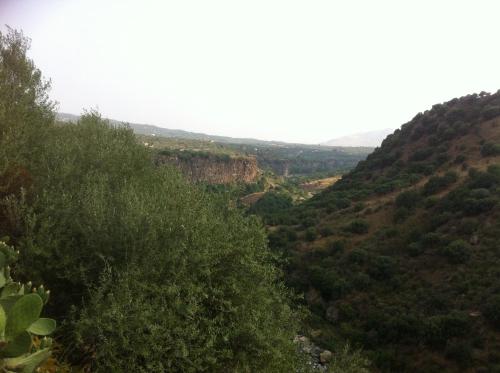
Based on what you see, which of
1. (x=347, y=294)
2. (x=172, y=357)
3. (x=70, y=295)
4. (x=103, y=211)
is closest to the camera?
(x=172, y=357)

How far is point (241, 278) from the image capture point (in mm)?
10836

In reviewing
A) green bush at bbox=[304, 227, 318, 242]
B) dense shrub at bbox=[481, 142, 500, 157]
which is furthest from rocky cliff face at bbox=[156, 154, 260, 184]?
dense shrub at bbox=[481, 142, 500, 157]

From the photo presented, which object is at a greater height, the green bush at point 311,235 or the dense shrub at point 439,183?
the dense shrub at point 439,183

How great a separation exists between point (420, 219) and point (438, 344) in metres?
15.3

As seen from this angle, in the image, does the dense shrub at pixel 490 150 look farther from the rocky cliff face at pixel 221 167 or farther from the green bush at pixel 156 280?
the rocky cliff face at pixel 221 167

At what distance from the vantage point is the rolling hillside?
22109 mm

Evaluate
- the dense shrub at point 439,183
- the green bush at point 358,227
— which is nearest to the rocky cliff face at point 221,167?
the green bush at point 358,227

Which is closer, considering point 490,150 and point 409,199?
point 409,199

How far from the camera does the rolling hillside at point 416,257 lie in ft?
72.5

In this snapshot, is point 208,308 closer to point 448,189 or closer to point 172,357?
point 172,357

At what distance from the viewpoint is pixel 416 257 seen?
30328 millimetres

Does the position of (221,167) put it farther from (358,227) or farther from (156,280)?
(156,280)

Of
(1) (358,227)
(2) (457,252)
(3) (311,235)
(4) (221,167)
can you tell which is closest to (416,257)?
(2) (457,252)

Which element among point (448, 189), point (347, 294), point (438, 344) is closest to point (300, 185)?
point (448, 189)
